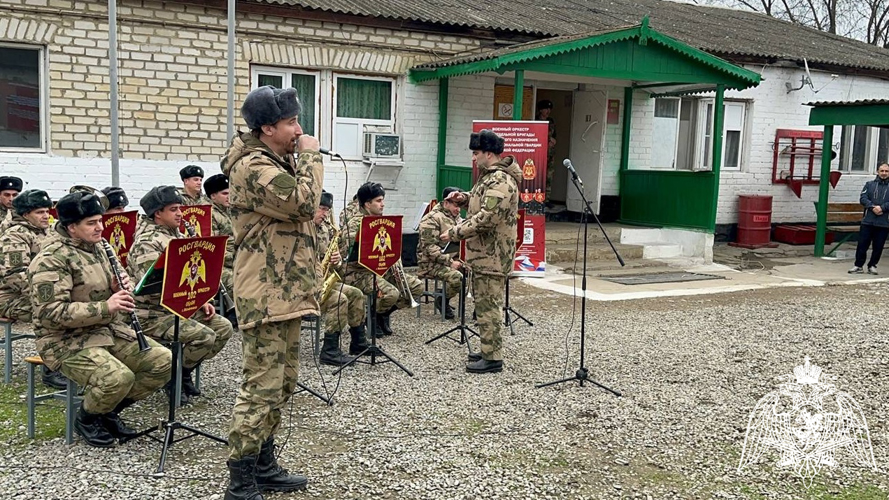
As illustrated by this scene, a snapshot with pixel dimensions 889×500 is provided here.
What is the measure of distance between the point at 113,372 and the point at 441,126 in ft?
27.9

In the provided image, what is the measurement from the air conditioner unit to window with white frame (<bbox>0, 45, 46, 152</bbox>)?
13.8 feet

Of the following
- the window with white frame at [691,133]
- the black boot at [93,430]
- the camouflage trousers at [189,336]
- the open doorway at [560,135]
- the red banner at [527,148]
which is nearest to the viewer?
the black boot at [93,430]

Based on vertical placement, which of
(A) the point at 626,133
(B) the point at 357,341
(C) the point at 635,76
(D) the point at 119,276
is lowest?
(B) the point at 357,341

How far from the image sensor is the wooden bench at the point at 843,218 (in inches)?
625

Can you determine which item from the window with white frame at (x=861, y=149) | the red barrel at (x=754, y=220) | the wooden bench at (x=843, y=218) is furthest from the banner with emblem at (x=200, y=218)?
the window with white frame at (x=861, y=149)

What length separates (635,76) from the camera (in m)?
11.8

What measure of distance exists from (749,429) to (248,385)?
10.8 feet

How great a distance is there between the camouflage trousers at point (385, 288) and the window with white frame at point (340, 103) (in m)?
4.14

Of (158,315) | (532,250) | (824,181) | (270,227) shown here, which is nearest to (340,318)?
(158,315)

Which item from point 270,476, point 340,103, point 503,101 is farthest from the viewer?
point 503,101

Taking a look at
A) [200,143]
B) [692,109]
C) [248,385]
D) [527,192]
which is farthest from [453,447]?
[692,109]

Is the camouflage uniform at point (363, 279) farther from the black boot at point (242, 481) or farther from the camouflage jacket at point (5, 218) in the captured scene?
the black boot at point (242, 481)

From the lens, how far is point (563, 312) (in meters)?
9.29

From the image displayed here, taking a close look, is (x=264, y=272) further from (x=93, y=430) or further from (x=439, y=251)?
(x=439, y=251)
